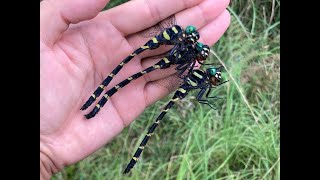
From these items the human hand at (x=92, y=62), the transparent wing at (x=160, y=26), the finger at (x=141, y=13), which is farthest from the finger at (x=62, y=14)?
the transparent wing at (x=160, y=26)

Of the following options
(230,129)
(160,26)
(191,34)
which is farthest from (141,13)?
(230,129)

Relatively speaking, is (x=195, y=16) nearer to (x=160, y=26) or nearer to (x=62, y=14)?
(x=160, y=26)

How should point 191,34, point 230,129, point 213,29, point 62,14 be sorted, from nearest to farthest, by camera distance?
1. point 62,14
2. point 191,34
3. point 213,29
4. point 230,129

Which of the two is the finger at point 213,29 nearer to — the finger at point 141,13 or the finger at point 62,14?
the finger at point 141,13

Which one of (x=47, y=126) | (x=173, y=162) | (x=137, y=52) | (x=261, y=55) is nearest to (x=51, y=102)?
(x=47, y=126)

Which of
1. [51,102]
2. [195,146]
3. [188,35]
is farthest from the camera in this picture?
[195,146]

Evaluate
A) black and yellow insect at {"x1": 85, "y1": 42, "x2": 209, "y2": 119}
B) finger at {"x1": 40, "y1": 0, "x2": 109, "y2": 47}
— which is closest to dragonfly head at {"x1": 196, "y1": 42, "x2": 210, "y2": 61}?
black and yellow insect at {"x1": 85, "y1": 42, "x2": 209, "y2": 119}

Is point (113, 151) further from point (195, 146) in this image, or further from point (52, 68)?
point (52, 68)
